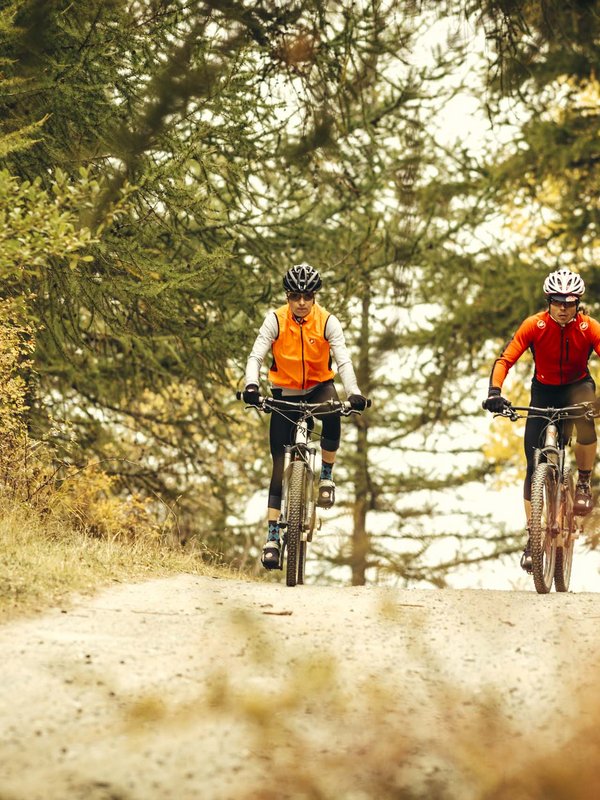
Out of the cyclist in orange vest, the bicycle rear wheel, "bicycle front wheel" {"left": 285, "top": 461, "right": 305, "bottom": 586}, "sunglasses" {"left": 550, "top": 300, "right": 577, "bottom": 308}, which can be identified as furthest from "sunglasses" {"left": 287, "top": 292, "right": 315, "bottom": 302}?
the bicycle rear wheel

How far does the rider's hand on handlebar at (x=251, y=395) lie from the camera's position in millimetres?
7145

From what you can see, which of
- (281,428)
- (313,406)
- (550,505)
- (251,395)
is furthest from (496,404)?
(251,395)

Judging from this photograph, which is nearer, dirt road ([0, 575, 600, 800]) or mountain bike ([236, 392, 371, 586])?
dirt road ([0, 575, 600, 800])

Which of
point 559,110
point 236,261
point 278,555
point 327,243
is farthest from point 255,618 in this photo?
point 559,110

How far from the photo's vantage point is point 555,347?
7.29m

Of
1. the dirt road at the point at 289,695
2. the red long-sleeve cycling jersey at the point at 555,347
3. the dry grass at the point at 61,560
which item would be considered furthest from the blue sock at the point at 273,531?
the red long-sleeve cycling jersey at the point at 555,347

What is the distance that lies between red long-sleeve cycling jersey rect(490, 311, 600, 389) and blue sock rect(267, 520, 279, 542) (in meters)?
1.95

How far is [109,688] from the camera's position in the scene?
3871 millimetres

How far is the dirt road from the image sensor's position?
2197 millimetres

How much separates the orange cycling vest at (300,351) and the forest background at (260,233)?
78 centimetres

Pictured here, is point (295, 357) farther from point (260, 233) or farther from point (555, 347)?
point (260, 233)

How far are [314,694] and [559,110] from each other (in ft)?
49.7

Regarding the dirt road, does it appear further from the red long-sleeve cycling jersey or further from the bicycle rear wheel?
the red long-sleeve cycling jersey

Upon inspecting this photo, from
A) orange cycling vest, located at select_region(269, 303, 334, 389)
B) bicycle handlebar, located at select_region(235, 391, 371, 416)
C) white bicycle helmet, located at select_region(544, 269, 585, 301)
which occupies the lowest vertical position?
bicycle handlebar, located at select_region(235, 391, 371, 416)
